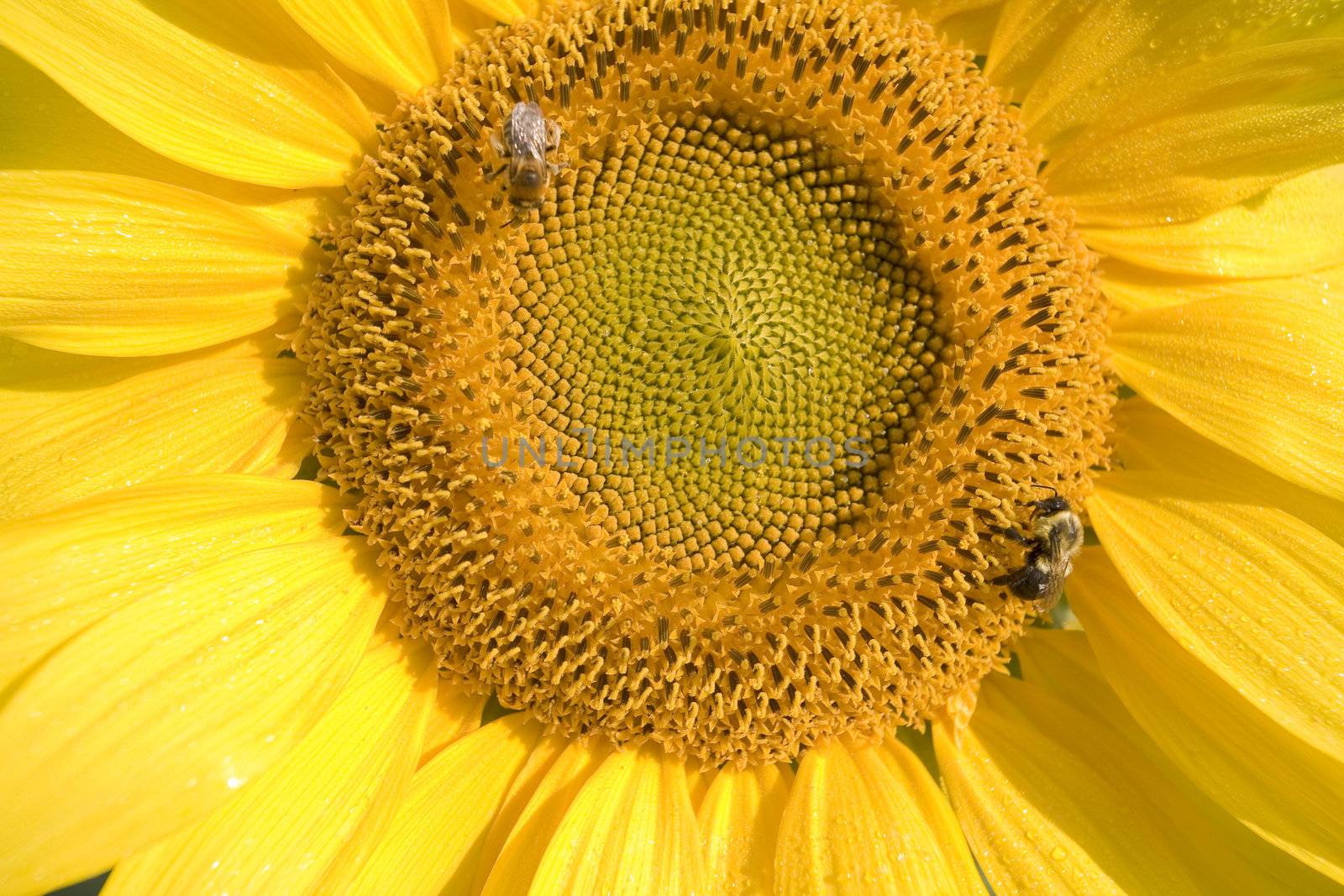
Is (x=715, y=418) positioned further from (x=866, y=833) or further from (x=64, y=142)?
(x=64, y=142)

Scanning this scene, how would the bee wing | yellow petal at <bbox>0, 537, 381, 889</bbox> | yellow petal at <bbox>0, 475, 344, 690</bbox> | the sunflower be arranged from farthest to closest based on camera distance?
the sunflower → the bee wing → yellow petal at <bbox>0, 475, 344, 690</bbox> → yellow petal at <bbox>0, 537, 381, 889</bbox>

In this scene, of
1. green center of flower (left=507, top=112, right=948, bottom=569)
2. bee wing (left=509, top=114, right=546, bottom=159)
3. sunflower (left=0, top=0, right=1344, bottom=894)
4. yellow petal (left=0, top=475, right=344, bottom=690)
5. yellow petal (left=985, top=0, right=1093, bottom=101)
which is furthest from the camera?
yellow petal (left=985, top=0, right=1093, bottom=101)

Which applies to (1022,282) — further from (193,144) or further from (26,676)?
(26,676)

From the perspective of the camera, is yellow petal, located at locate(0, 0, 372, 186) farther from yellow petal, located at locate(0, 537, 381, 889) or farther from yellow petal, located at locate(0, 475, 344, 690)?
yellow petal, located at locate(0, 537, 381, 889)

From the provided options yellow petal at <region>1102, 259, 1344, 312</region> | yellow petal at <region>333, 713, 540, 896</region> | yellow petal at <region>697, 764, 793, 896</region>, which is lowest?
yellow petal at <region>333, 713, 540, 896</region>

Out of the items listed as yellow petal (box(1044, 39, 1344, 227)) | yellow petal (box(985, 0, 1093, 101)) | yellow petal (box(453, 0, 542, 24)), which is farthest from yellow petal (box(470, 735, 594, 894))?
yellow petal (box(985, 0, 1093, 101))

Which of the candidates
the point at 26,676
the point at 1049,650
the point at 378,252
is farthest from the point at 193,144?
the point at 1049,650
